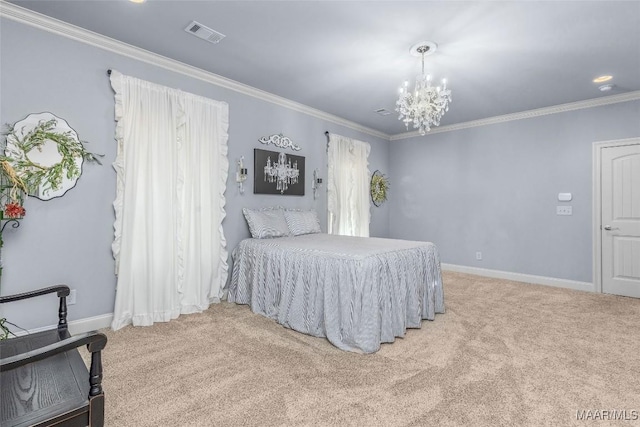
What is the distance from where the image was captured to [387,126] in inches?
228

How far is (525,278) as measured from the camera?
4.91 m

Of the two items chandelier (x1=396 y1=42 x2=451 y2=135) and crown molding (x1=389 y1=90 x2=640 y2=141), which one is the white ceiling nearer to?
chandelier (x1=396 y1=42 x2=451 y2=135)

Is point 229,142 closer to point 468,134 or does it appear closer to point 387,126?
point 387,126

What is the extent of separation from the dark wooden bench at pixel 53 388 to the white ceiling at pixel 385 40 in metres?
2.42

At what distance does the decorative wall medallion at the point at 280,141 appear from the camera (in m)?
4.23

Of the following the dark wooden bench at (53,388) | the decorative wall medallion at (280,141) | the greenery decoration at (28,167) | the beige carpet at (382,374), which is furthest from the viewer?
the decorative wall medallion at (280,141)

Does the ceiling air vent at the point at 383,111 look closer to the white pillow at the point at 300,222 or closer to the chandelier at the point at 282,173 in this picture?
the chandelier at the point at 282,173

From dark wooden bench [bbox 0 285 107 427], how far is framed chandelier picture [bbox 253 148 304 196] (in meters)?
2.95

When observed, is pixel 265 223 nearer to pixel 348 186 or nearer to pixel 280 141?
pixel 280 141

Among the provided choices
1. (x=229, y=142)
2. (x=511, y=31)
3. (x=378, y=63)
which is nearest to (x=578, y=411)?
(x=511, y=31)

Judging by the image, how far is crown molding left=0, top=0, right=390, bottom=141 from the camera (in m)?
2.48

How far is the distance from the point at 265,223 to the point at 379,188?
9.94ft

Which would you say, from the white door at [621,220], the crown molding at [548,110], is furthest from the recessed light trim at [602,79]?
the white door at [621,220]

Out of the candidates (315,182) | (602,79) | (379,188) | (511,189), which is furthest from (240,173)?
(602,79)
